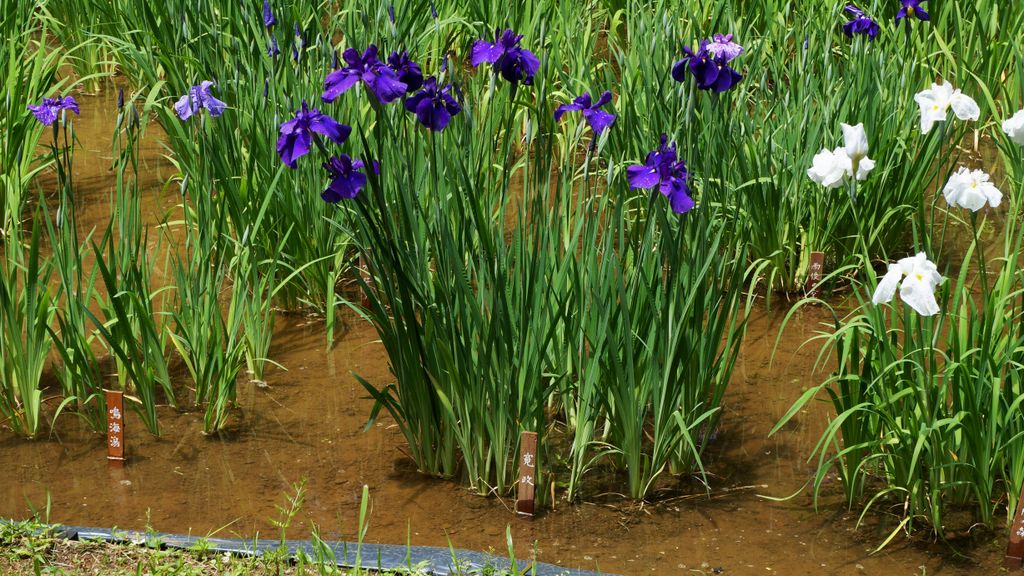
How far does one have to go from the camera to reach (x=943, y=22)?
4.55 metres

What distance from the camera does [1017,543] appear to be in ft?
7.67

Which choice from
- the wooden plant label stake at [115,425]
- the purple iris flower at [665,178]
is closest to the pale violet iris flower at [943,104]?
the purple iris flower at [665,178]

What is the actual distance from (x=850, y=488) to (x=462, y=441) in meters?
0.92

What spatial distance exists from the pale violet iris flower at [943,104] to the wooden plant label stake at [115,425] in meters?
2.03

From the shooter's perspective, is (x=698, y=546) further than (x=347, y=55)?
Yes

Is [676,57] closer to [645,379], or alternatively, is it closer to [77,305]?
[645,379]

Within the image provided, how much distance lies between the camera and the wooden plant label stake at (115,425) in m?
2.67

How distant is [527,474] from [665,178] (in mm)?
754

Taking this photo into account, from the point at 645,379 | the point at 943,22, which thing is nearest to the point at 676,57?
the point at 943,22

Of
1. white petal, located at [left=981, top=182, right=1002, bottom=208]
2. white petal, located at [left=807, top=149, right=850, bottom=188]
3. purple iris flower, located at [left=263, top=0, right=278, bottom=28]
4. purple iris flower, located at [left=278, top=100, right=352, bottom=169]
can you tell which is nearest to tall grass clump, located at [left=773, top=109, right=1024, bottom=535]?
white petal, located at [left=981, top=182, right=1002, bottom=208]

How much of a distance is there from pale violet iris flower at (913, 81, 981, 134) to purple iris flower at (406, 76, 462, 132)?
3.56 feet

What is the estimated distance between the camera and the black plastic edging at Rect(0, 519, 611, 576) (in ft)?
7.23

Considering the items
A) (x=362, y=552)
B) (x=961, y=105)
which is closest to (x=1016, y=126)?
(x=961, y=105)

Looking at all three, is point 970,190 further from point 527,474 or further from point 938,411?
point 527,474
